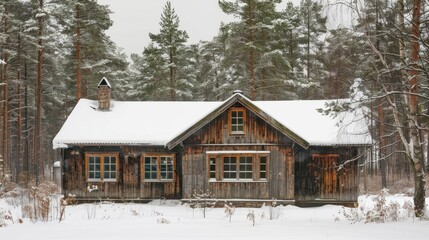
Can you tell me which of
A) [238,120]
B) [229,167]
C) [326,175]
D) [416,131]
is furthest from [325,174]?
[416,131]

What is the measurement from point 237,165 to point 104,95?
847cm

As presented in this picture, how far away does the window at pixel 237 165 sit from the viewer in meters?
19.2

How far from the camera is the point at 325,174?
19.5 m

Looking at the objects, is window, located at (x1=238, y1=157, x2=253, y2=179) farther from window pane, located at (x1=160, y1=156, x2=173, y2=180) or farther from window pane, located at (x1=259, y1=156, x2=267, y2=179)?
window pane, located at (x1=160, y1=156, x2=173, y2=180)

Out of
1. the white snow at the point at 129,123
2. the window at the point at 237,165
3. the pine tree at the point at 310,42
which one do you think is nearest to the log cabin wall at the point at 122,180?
the white snow at the point at 129,123

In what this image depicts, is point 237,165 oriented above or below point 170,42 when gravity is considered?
below

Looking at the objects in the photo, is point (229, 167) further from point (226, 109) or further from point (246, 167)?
point (226, 109)

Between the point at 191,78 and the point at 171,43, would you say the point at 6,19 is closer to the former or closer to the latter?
the point at 171,43

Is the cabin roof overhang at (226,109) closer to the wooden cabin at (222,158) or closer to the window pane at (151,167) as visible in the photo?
the wooden cabin at (222,158)

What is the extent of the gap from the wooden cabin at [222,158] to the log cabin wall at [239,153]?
0.05 meters

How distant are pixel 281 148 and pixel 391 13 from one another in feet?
28.6

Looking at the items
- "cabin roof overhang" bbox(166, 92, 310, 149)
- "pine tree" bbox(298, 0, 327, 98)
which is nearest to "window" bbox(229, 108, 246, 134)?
"cabin roof overhang" bbox(166, 92, 310, 149)

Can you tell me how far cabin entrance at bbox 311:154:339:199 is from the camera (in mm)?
19359

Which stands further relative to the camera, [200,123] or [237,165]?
[237,165]
